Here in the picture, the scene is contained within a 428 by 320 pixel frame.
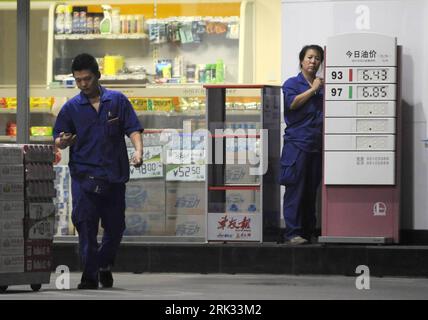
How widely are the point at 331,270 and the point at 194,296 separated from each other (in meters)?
2.78

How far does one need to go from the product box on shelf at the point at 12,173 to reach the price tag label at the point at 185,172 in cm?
334

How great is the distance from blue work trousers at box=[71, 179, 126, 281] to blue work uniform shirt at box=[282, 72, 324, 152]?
9.23 ft

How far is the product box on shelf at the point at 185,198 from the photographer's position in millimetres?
15719

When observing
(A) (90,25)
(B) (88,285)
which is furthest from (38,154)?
(A) (90,25)

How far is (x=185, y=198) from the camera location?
51.8ft

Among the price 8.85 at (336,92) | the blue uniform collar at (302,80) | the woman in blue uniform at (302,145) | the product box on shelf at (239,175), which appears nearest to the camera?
the price 8.85 at (336,92)

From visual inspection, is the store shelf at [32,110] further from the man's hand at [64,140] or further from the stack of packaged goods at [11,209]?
the stack of packaged goods at [11,209]

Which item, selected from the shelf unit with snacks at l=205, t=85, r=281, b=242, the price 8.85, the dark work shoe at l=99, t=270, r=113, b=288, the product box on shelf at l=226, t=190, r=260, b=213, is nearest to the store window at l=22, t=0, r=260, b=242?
the shelf unit with snacks at l=205, t=85, r=281, b=242

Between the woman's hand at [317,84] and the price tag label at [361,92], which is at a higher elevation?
the woman's hand at [317,84]

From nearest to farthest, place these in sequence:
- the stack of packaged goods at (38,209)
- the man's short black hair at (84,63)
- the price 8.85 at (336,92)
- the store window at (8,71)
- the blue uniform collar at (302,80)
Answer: the stack of packaged goods at (38,209)
the man's short black hair at (84,63)
the price 8.85 at (336,92)
the blue uniform collar at (302,80)
the store window at (8,71)

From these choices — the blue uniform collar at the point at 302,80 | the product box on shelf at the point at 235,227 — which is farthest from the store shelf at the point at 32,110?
the blue uniform collar at the point at 302,80

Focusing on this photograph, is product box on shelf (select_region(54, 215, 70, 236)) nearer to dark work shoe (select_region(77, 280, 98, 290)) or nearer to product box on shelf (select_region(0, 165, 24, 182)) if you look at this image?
dark work shoe (select_region(77, 280, 98, 290))

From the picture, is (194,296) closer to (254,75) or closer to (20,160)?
(20,160)

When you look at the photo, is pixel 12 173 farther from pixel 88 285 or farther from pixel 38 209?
pixel 88 285
